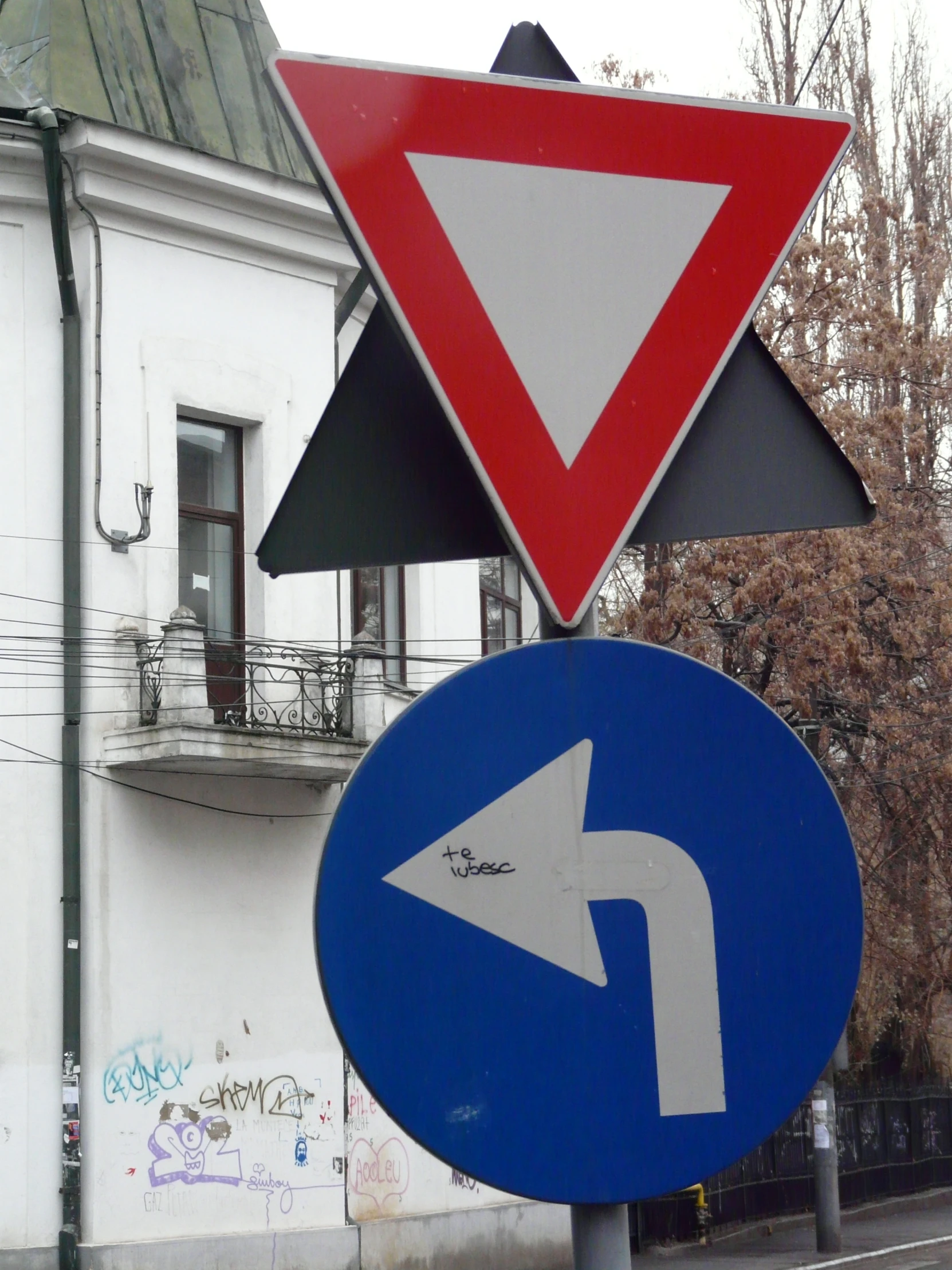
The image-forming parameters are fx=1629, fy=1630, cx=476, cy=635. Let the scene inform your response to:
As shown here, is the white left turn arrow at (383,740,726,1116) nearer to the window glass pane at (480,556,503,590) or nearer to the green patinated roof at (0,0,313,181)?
the green patinated roof at (0,0,313,181)

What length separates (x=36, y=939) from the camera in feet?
45.6

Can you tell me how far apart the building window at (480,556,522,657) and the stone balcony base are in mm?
4198

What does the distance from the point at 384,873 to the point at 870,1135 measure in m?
25.8

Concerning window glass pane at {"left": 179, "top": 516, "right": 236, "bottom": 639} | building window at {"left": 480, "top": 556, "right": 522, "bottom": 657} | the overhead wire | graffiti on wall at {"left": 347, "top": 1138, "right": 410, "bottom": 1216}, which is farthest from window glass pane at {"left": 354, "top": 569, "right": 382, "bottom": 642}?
graffiti on wall at {"left": 347, "top": 1138, "right": 410, "bottom": 1216}

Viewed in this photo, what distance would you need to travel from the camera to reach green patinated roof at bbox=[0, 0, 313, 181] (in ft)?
48.2

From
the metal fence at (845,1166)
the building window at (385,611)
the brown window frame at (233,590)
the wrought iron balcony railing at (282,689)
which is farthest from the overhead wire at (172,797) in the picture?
the metal fence at (845,1166)

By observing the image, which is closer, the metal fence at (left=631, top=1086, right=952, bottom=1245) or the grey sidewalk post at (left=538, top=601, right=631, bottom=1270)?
the grey sidewalk post at (left=538, top=601, right=631, bottom=1270)

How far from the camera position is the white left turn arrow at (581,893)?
1.69 metres

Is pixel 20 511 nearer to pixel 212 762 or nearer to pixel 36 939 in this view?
pixel 212 762

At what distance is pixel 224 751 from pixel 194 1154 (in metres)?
3.49

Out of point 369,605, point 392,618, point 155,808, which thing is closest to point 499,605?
point 392,618

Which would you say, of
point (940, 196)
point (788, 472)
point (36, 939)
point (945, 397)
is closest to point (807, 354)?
point (945, 397)

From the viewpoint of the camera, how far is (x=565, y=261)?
1.96m

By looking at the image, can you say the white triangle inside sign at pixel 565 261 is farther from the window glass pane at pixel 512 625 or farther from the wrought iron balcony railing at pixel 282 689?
the window glass pane at pixel 512 625
